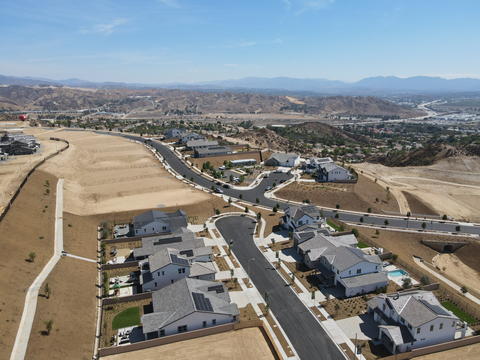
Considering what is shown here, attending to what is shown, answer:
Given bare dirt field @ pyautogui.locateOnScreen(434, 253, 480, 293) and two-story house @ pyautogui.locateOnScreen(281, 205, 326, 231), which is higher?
two-story house @ pyautogui.locateOnScreen(281, 205, 326, 231)

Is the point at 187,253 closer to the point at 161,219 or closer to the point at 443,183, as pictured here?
the point at 161,219

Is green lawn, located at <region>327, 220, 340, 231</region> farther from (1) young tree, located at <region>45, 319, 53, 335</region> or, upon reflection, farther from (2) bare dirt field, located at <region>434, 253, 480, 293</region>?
(1) young tree, located at <region>45, 319, 53, 335</region>

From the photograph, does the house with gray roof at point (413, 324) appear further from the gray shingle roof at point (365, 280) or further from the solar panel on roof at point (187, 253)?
the solar panel on roof at point (187, 253)

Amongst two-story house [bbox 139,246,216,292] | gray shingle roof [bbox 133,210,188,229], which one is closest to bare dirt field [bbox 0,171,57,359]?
two-story house [bbox 139,246,216,292]

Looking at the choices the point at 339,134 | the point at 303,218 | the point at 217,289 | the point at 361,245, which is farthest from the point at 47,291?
the point at 339,134

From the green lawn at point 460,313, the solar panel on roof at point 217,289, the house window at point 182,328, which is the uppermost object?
the solar panel on roof at point 217,289

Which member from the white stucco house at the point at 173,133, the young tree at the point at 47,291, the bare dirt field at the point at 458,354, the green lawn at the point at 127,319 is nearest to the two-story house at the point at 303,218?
the bare dirt field at the point at 458,354
